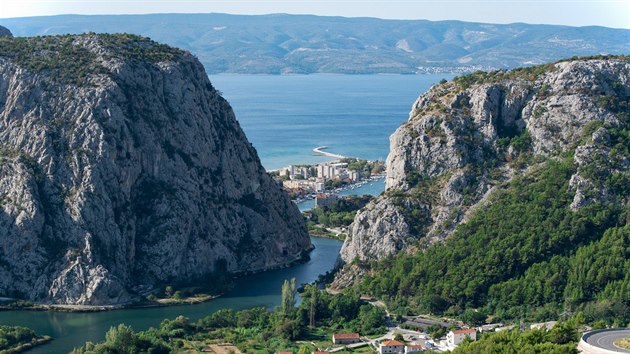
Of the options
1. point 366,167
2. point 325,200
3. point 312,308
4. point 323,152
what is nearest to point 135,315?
point 312,308

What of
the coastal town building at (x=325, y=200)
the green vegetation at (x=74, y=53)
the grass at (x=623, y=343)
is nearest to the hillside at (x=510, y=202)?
the grass at (x=623, y=343)

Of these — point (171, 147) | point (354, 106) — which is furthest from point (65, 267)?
point (354, 106)

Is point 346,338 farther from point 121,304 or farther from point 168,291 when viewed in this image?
point 121,304

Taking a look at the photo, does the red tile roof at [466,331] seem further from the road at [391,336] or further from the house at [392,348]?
the house at [392,348]

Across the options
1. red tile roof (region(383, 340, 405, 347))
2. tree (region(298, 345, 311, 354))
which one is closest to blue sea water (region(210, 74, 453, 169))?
red tile roof (region(383, 340, 405, 347))

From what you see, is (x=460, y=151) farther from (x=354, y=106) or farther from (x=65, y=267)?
(x=354, y=106)

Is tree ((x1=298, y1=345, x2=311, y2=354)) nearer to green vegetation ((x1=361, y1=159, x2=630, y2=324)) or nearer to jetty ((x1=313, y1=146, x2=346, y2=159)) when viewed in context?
green vegetation ((x1=361, y1=159, x2=630, y2=324))
